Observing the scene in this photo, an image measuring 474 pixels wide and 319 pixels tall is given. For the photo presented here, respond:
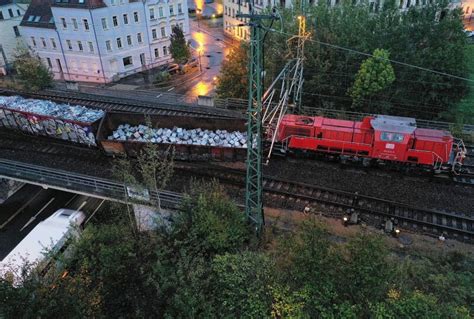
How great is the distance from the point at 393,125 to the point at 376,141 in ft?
4.74

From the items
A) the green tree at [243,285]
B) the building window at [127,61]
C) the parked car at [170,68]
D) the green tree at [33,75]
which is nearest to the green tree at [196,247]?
the green tree at [243,285]

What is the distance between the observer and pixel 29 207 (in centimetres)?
2984

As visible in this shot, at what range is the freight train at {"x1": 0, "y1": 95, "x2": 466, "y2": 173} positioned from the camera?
22.3 metres

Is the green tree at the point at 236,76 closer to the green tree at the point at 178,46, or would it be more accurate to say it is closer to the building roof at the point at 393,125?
the building roof at the point at 393,125

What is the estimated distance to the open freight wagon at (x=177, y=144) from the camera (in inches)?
979

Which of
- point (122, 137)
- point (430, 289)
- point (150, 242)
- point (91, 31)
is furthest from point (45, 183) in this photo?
point (91, 31)

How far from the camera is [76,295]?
43.7 feet

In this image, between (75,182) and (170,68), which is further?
(170,68)

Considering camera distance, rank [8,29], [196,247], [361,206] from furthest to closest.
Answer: [8,29] → [361,206] → [196,247]

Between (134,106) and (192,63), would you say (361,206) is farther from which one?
(192,63)

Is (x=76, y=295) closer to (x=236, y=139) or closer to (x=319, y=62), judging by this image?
(x=236, y=139)

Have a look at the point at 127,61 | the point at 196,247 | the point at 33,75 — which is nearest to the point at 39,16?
the point at 127,61

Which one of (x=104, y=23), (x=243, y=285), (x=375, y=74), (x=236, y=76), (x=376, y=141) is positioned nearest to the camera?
(x=243, y=285)

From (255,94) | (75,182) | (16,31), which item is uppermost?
(255,94)
